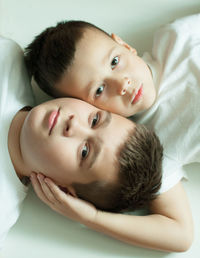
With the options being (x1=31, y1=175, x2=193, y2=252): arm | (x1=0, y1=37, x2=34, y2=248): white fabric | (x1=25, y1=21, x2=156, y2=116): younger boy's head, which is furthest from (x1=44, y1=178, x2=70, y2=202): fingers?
(x1=25, y1=21, x2=156, y2=116): younger boy's head

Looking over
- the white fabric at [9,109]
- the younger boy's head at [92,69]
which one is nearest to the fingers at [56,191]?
the white fabric at [9,109]

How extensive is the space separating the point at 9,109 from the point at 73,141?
230 millimetres

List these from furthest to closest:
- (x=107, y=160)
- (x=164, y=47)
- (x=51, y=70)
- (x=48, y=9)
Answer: (x=48, y=9) → (x=164, y=47) → (x=51, y=70) → (x=107, y=160)

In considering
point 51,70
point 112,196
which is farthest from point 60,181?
point 51,70

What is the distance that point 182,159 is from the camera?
0.92 m

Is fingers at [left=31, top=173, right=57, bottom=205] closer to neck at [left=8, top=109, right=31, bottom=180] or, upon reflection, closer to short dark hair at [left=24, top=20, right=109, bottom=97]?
neck at [left=8, top=109, right=31, bottom=180]

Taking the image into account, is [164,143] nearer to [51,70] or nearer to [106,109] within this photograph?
[106,109]

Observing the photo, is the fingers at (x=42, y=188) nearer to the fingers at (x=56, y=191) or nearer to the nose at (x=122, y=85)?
the fingers at (x=56, y=191)

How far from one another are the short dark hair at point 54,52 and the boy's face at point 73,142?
11cm

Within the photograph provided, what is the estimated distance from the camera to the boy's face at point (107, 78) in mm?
836

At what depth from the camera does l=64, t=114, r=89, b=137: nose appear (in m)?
0.77

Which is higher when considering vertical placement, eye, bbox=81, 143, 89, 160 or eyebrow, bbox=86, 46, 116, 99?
eyebrow, bbox=86, 46, 116, 99

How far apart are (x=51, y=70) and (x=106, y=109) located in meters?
0.18

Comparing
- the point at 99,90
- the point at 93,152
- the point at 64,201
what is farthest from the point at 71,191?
the point at 99,90
